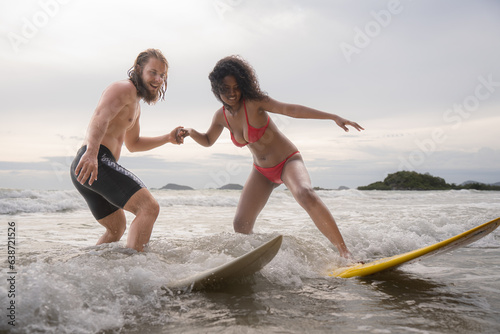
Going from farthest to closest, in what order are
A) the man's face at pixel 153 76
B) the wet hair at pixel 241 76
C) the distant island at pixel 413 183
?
the distant island at pixel 413 183 < the wet hair at pixel 241 76 < the man's face at pixel 153 76

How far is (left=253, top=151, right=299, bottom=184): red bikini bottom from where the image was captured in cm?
413

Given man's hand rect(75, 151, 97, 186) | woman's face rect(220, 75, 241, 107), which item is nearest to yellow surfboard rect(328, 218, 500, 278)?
woman's face rect(220, 75, 241, 107)

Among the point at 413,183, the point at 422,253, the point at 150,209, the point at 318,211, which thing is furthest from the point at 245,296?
the point at 413,183

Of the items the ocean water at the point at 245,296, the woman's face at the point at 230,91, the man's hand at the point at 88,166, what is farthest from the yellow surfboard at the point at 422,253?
the man's hand at the point at 88,166

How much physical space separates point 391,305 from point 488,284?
1.15 metres

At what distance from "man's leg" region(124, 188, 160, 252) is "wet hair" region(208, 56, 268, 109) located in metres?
1.50

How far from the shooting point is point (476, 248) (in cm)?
468

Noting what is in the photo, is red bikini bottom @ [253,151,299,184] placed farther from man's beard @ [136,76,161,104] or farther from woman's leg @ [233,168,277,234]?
man's beard @ [136,76,161,104]

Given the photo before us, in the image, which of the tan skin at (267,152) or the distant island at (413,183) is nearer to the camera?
the tan skin at (267,152)

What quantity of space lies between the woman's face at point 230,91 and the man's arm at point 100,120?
0.97m

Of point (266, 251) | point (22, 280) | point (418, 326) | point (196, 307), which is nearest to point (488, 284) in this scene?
point (418, 326)

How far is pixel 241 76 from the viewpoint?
3.88 metres

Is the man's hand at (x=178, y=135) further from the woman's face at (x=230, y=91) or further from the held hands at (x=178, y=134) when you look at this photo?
the woman's face at (x=230, y=91)

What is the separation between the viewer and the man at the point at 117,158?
304cm
